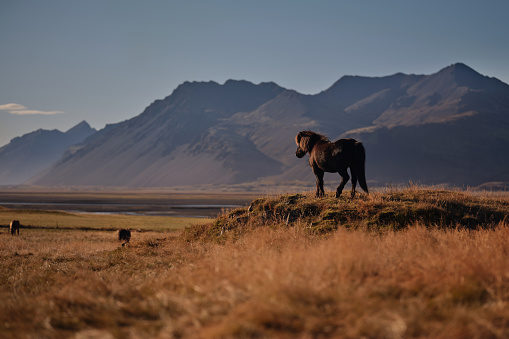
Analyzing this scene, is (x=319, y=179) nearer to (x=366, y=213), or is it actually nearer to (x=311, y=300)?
(x=366, y=213)

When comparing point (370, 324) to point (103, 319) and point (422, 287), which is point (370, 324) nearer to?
point (422, 287)

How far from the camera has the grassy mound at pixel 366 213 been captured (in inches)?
590

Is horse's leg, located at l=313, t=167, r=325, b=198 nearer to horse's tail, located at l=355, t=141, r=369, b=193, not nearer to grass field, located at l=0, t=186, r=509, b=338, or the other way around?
horse's tail, located at l=355, t=141, r=369, b=193

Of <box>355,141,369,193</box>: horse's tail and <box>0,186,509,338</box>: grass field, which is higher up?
<box>355,141,369,193</box>: horse's tail

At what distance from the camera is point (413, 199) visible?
16734 mm

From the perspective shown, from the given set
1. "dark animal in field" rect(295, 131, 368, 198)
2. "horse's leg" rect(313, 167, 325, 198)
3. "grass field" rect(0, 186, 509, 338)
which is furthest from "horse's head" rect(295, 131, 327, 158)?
"grass field" rect(0, 186, 509, 338)

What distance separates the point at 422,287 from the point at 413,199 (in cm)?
1021

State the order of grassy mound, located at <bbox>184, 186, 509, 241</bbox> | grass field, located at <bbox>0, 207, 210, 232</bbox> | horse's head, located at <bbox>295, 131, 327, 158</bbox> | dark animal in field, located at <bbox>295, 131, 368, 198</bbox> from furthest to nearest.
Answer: grass field, located at <bbox>0, 207, 210, 232</bbox> → horse's head, located at <bbox>295, 131, 327, 158</bbox> → dark animal in field, located at <bbox>295, 131, 368, 198</bbox> → grassy mound, located at <bbox>184, 186, 509, 241</bbox>

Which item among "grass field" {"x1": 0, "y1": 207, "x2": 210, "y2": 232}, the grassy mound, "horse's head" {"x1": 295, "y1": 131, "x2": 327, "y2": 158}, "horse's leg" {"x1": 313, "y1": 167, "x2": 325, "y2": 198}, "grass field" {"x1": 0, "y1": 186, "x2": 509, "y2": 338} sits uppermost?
"horse's head" {"x1": 295, "y1": 131, "x2": 327, "y2": 158}

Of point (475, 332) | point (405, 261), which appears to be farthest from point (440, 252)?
point (475, 332)

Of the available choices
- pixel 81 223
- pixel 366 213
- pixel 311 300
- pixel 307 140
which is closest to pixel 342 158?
pixel 366 213

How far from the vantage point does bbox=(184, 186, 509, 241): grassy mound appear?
49.2 feet

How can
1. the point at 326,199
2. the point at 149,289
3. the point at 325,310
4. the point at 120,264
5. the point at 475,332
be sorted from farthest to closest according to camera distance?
the point at 326,199 → the point at 120,264 → the point at 149,289 → the point at 325,310 → the point at 475,332

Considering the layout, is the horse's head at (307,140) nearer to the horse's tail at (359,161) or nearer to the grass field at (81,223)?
the horse's tail at (359,161)
